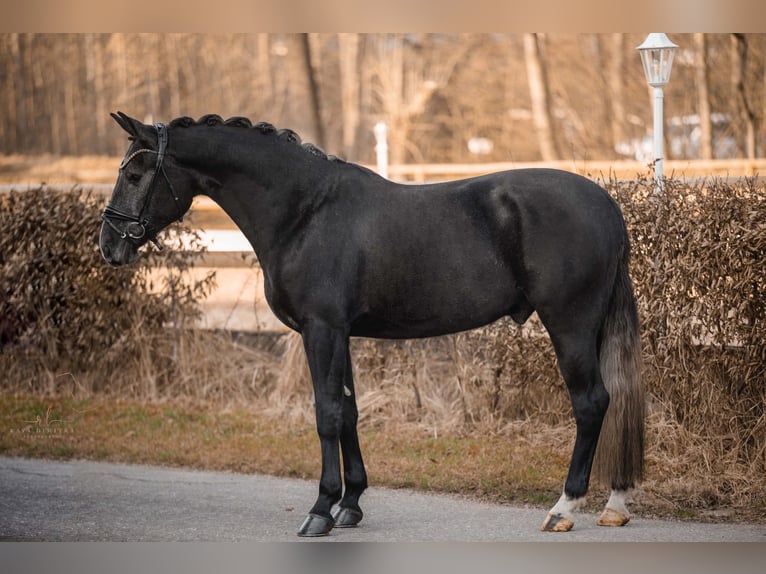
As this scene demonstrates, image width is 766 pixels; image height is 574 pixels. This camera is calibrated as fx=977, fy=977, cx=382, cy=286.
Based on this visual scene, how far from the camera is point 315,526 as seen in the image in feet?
15.9

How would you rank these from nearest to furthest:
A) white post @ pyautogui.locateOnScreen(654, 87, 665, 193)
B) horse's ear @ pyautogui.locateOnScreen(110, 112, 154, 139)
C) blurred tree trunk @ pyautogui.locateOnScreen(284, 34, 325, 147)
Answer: horse's ear @ pyautogui.locateOnScreen(110, 112, 154, 139)
white post @ pyautogui.locateOnScreen(654, 87, 665, 193)
blurred tree trunk @ pyautogui.locateOnScreen(284, 34, 325, 147)

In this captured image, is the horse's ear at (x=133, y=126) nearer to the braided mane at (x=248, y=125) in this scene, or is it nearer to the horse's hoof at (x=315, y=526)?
the braided mane at (x=248, y=125)

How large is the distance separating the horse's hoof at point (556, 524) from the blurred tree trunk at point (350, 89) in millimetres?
18811

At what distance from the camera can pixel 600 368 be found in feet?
16.3

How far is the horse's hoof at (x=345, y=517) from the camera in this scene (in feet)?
16.6

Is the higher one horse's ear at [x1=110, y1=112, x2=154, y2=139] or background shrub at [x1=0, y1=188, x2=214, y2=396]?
horse's ear at [x1=110, y1=112, x2=154, y2=139]

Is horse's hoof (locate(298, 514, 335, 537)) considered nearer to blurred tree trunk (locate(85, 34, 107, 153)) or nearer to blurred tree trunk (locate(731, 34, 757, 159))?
blurred tree trunk (locate(731, 34, 757, 159))

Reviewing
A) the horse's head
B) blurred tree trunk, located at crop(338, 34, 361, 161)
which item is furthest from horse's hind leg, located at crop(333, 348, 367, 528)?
blurred tree trunk, located at crop(338, 34, 361, 161)

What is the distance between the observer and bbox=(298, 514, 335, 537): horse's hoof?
4855 millimetres

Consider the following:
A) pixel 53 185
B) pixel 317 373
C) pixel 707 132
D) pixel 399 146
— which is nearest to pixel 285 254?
pixel 317 373

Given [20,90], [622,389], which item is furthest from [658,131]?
[20,90]

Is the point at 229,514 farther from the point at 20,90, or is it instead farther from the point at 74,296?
the point at 20,90

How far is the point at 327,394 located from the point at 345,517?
2.34 ft

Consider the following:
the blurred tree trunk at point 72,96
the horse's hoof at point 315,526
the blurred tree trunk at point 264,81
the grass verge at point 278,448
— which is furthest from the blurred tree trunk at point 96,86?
the horse's hoof at point 315,526
